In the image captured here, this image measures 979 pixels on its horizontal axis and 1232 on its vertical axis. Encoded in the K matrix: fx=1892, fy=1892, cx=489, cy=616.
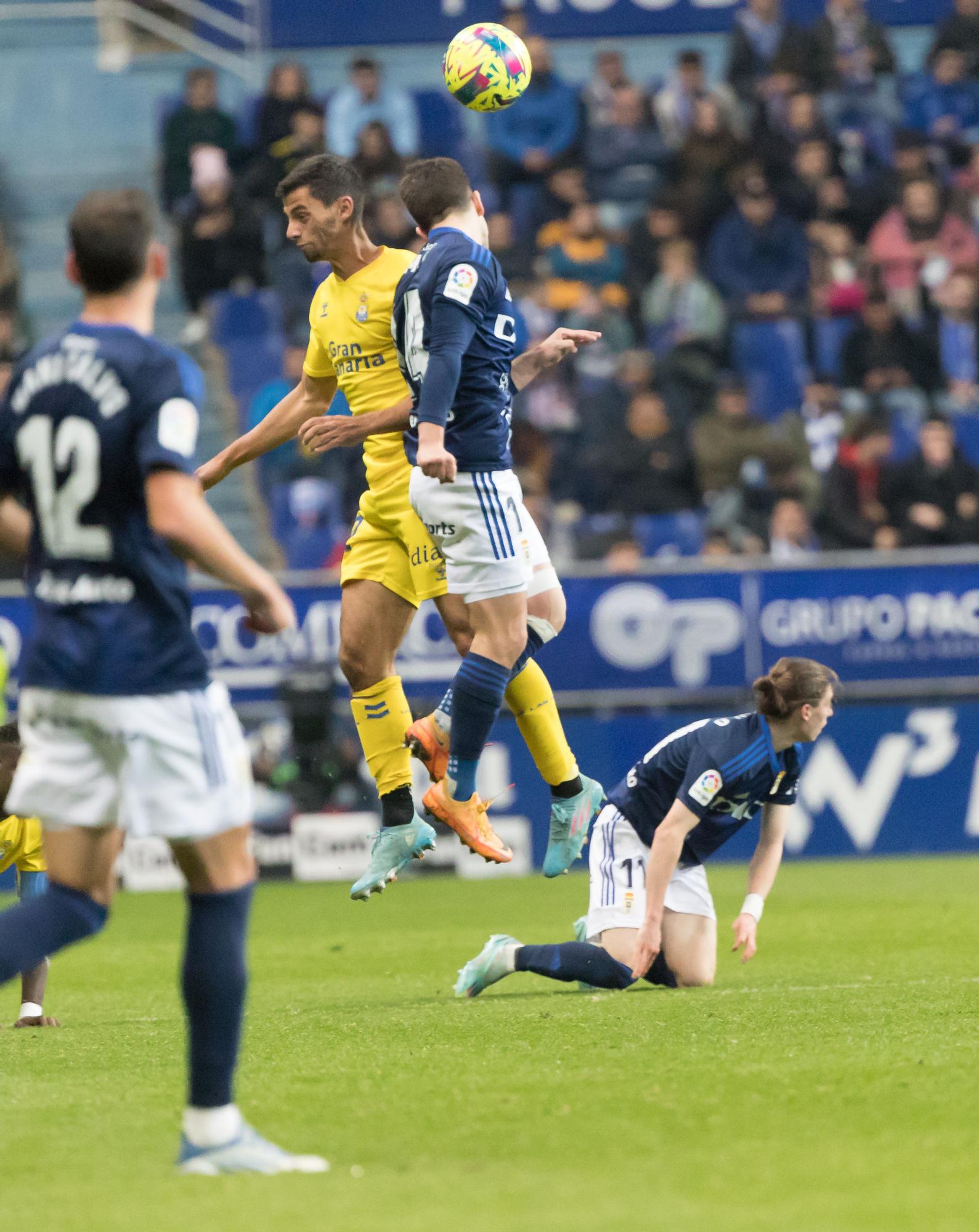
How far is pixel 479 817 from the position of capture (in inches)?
288

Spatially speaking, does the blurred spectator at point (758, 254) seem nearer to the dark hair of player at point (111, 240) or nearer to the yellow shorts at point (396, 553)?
the yellow shorts at point (396, 553)

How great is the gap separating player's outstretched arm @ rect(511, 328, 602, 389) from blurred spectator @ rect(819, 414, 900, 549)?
8472mm

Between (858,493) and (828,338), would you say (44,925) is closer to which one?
(858,493)

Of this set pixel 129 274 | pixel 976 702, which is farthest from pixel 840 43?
pixel 129 274

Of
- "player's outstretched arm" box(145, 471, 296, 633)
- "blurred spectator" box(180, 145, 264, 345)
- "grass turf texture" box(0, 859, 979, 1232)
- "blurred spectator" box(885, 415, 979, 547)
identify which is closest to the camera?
"grass turf texture" box(0, 859, 979, 1232)

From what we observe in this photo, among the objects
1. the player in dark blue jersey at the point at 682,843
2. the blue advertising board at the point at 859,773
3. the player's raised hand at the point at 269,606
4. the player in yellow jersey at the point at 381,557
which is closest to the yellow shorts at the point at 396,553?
the player in yellow jersey at the point at 381,557

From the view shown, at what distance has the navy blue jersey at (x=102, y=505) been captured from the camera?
3.99m

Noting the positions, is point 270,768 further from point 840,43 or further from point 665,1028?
point 840,43

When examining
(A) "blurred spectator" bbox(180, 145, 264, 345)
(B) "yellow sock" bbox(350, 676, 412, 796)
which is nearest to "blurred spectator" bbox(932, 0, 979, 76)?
(A) "blurred spectator" bbox(180, 145, 264, 345)

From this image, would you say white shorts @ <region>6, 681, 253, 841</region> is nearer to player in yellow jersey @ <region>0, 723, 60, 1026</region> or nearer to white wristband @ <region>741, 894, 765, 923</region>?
player in yellow jersey @ <region>0, 723, 60, 1026</region>

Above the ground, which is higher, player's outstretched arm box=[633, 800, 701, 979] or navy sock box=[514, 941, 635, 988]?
player's outstretched arm box=[633, 800, 701, 979]

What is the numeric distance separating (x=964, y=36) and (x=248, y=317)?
7615mm

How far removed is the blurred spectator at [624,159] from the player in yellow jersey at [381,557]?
11392mm

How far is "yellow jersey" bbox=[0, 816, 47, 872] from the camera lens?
7105mm
